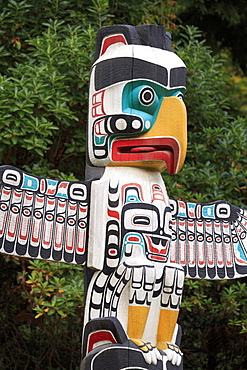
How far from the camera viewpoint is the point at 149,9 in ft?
27.5

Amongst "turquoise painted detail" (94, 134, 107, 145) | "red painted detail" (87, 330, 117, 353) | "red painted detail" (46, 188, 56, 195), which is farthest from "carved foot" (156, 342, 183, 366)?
"turquoise painted detail" (94, 134, 107, 145)

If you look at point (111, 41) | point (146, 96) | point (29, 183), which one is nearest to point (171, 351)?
point (29, 183)

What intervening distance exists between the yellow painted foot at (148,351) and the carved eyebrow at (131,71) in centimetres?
166

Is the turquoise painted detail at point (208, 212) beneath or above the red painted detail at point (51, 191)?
above

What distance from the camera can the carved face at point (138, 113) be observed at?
14.7 feet

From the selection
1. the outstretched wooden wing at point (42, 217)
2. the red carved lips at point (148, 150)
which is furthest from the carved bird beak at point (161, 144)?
the outstretched wooden wing at point (42, 217)

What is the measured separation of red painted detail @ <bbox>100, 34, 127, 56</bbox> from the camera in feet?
15.3

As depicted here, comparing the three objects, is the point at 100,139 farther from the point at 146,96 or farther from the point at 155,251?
the point at 155,251

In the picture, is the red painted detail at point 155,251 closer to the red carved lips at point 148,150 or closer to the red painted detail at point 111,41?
the red carved lips at point 148,150

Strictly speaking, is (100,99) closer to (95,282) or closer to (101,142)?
(101,142)

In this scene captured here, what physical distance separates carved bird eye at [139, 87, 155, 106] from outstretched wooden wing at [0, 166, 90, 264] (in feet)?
2.15

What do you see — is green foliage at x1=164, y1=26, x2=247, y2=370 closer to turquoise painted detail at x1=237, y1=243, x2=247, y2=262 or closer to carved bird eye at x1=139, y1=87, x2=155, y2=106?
turquoise painted detail at x1=237, y1=243, x2=247, y2=262

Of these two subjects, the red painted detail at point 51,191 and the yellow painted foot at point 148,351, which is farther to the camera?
the red painted detail at point 51,191

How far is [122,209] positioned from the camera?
14.6 feet
